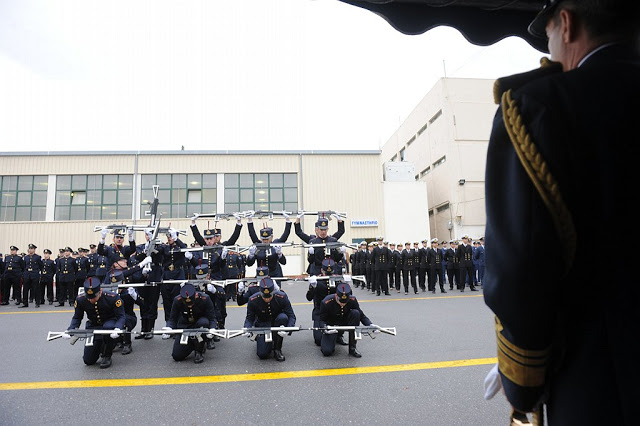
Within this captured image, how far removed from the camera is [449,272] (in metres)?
15.9

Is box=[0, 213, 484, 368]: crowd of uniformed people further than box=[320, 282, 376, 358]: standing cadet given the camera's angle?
No

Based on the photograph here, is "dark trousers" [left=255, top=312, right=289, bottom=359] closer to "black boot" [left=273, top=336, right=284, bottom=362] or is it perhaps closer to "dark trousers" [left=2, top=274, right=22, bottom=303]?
"black boot" [left=273, top=336, right=284, bottom=362]

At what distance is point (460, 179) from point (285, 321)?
2458cm

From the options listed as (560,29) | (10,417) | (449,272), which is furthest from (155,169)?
(560,29)

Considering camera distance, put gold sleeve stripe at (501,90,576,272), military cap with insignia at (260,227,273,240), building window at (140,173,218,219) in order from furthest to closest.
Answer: building window at (140,173,218,219), military cap with insignia at (260,227,273,240), gold sleeve stripe at (501,90,576,272)

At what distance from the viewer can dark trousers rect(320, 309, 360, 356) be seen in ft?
20.3

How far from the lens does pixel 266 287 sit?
6.55m

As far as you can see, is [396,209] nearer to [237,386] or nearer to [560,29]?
[237,386]

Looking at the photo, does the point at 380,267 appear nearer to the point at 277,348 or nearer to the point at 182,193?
the point at 277,348

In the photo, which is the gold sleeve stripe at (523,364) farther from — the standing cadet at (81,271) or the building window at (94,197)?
the building window at (94,197)

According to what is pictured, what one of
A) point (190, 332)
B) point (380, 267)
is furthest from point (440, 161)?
point (190, 332)

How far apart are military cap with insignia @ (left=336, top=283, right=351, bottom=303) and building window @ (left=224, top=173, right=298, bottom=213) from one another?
62.9 feet

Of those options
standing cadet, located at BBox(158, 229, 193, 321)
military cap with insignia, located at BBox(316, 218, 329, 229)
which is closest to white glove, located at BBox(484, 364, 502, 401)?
military cap with insignia, located at BBox(316, 218, 329, 229)

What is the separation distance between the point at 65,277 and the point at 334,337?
1168cm
